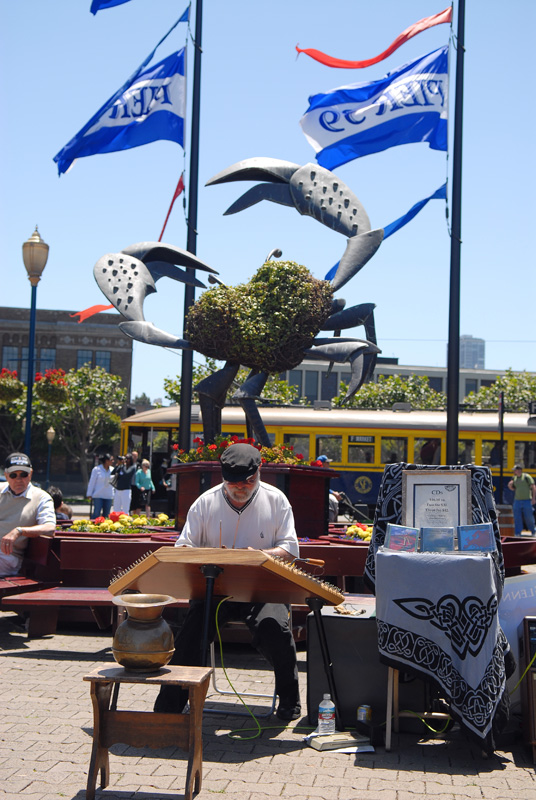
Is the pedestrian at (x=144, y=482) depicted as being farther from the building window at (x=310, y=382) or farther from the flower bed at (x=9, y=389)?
the building window at (x=310, y=382)

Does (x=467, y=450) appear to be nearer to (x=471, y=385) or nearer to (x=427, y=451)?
(x=427, y=451)

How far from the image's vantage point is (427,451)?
24.0m

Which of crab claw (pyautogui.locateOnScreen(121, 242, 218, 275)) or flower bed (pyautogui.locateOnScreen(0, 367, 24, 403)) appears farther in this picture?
flower bed (pyautogui.locateOnScreen(0, 367, 24, 403))

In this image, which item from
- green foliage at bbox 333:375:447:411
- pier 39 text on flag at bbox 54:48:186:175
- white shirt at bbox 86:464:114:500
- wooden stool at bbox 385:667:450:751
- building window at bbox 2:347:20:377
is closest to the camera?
wooden stool at bbox 385:667:450:751

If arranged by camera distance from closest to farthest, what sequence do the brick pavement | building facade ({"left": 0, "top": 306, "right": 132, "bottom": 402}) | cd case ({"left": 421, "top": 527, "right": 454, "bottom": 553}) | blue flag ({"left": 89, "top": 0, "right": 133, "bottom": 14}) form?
the brick pavement, cd case ({"left": 421, "top": 527, "right": 454, "bottom": 553}), blue flag ({"left": 89, "top": 0, "right": 133, "bottom": 14}), building facade ({"left": 0, "top": 306, "right": 132, "bottom": 402})

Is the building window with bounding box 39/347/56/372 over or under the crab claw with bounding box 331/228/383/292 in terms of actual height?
over

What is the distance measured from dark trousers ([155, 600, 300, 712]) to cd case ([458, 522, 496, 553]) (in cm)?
123

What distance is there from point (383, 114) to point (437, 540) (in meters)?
10.8

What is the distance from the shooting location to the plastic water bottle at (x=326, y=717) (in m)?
5.01

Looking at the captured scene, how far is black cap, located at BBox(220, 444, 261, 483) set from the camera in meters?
5.19

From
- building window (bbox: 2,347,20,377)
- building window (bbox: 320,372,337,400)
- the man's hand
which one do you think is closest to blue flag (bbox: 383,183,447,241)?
the man's hand

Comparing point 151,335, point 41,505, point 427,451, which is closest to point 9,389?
point 427,451

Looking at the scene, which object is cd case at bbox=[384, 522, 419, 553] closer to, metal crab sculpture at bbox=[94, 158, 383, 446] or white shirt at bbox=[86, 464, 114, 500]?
metal crab sculpture at bbox=[94, 158, 383, 446]

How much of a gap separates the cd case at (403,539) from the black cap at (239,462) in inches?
35.7
